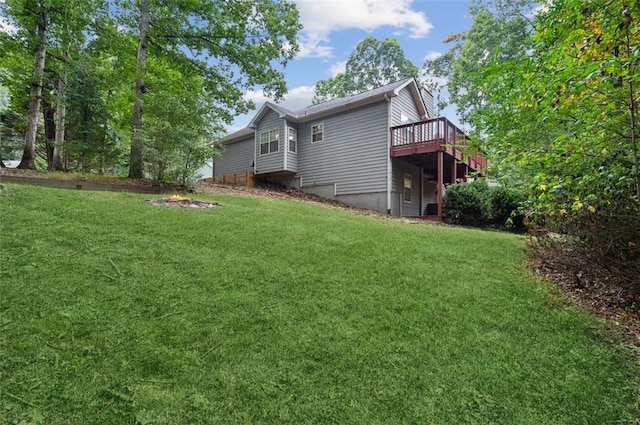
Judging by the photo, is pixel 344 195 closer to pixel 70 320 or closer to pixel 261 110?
pixel 261 110

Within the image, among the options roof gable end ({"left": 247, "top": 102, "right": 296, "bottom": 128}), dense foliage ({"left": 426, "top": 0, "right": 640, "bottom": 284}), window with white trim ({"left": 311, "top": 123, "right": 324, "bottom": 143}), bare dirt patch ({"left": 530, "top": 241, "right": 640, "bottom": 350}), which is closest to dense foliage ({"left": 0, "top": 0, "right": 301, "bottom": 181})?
roof gable end ({"left": 247, "top": 102, "right": 296, "bottom": 128})

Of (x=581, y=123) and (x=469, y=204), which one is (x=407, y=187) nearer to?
(x=469, y=204)

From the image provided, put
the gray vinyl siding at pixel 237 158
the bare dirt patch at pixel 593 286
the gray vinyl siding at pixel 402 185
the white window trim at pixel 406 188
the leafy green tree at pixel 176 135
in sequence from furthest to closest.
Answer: the gray vinyl siding at pixel 237 158 < the white window trim at pixel 406 188 < the gray vinyl siding at pixel 402 185 < the leafy green tree at pixel 176 135 < the bare dirt patch at pixel 593 286

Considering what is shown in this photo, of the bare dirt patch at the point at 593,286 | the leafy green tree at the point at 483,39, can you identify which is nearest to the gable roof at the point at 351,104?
the leafy green tree at the point at 483,39

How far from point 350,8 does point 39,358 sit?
13331 millimetres

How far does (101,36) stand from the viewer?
35.0 ft

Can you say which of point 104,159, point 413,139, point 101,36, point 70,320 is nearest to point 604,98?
point 70,320

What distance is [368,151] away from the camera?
1398cm

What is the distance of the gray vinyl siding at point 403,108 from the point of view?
13.7 m

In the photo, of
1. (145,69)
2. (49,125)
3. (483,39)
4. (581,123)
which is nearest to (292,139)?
(145,69)

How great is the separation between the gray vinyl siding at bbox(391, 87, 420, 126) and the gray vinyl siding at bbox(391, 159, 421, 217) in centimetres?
191

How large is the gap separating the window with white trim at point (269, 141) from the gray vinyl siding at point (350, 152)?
1.37m

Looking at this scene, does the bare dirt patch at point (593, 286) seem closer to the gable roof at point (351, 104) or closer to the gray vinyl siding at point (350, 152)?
the gray vinyl siding at point (350, 152)

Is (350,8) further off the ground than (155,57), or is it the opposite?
(350,8)
